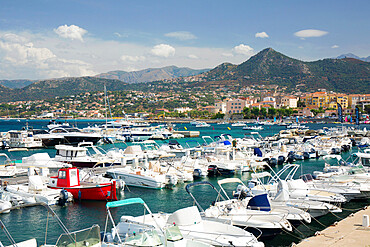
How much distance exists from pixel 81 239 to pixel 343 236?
9577mm

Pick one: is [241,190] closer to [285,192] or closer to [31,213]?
[285,192]

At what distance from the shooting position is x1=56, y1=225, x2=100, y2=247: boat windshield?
11.1m

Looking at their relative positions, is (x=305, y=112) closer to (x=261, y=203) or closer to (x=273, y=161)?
(x=273, y=161)

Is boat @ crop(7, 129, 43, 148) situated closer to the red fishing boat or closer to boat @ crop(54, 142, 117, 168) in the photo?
boat @ crop(54, 142, 117, 168)

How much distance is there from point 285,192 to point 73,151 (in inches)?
967

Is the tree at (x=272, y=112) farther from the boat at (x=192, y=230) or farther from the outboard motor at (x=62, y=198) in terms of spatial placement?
the boat at (x=192, y=230)

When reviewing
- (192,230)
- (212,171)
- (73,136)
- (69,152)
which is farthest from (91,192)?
(73,136)

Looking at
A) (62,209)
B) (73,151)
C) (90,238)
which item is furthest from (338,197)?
(73,151)

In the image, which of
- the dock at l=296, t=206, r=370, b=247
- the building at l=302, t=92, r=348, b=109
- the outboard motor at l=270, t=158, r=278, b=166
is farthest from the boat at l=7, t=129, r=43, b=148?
the building at l=302, t=92, r=348, b=109

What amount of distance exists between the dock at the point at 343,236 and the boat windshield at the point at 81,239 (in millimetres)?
7219

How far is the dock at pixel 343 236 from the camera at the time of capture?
1262cm

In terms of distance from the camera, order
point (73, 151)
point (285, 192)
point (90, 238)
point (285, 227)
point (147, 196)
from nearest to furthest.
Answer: point (90, 238) < point (285, 227) < point (285, 192) < point (147, 196) < point (73, 151)

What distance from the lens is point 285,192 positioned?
738 inches

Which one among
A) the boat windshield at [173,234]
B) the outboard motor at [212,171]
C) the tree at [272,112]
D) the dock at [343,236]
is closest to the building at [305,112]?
the tree at [272,112]
